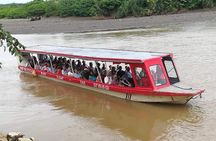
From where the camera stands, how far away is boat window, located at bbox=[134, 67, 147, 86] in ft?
48.8

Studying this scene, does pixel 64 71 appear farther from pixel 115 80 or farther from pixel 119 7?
pixel 119 7

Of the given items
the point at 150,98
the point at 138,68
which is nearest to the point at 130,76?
the point at 138,68

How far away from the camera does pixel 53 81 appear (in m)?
21.3

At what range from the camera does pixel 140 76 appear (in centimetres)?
1502

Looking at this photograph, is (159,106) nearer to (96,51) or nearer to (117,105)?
(117,105)

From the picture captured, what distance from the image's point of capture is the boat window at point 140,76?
14879 mm

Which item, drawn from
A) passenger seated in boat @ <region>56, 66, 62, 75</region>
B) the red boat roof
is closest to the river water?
passenger seated in boat @ <region>56, 66, 62, 75</region>

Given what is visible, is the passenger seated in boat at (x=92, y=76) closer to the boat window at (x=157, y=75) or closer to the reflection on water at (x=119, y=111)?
the reflection on water at (x=119, y=111)

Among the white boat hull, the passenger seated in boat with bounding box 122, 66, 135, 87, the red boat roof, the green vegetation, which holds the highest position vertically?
the green vegetation

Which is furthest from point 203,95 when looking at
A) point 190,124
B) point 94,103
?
point 94,103

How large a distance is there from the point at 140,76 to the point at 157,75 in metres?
0.61

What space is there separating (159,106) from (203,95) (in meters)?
1.93

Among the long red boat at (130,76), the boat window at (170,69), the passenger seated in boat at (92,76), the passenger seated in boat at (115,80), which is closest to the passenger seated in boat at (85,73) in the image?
the long red boat at (130,76)

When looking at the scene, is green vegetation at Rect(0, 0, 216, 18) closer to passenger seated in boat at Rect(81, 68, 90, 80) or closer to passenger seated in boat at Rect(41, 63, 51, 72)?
passenger seated in boat at Rect(41, 63, 51, 72)
